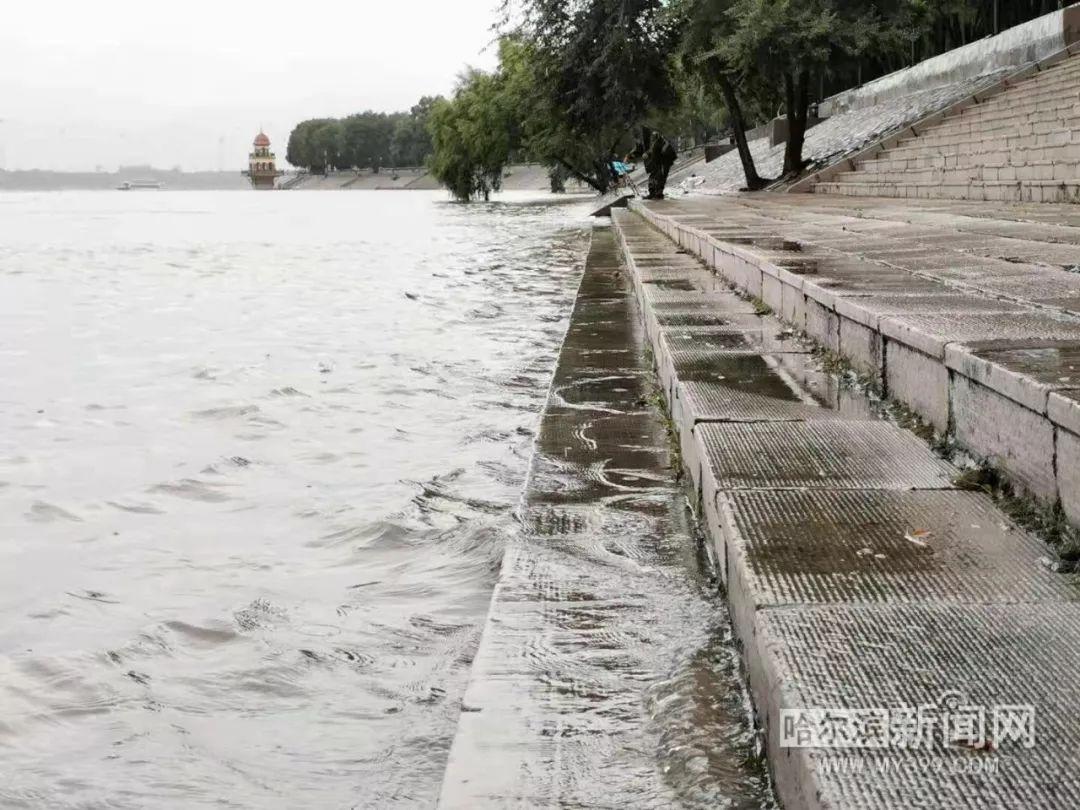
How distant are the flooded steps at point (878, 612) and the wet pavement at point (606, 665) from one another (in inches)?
5.0

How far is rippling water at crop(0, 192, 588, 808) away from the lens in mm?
2480

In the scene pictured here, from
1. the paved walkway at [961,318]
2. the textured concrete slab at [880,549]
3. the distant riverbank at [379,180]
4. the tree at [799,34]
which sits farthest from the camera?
the distant riverbank at [379,180]

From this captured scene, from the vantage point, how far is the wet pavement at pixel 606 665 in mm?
1947

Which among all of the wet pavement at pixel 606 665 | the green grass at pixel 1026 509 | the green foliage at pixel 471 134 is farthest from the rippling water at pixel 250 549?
the green foliage at pixel 471 134

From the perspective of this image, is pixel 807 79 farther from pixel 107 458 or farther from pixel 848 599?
pixel 848 599

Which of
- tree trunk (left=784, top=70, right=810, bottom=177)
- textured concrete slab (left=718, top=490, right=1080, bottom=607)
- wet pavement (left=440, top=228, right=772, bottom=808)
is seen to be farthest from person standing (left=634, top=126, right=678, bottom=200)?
textured concrete slab (left=718, top=490, right=1080, bottom=607)

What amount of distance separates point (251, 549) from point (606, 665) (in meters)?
1.89

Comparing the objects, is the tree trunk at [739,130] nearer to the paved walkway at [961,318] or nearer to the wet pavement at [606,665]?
the paved walkway at [961,318]

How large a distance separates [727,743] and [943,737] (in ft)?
1.67

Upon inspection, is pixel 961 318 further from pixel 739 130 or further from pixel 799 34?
pixel 739 130

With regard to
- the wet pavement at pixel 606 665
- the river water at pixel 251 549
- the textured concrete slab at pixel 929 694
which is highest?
the textured concrete slab at pixel 929 694

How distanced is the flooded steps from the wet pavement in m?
0.13

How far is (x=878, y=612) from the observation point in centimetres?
201

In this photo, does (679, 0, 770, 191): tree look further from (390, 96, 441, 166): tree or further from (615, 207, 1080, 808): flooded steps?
(390, 96, 441, 166): tree
